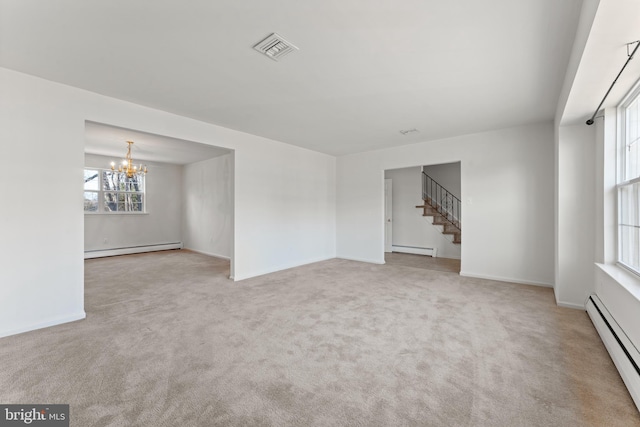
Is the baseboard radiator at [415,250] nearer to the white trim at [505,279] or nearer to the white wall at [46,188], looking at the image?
the white trim at [505,279]

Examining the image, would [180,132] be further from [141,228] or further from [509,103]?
[141,228]

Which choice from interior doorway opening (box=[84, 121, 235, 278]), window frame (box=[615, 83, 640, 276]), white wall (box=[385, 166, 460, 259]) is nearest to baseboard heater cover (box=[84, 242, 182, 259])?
interior doorway opening (box=[84, 121, 235, 278])

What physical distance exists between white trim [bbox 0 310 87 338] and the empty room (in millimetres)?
16

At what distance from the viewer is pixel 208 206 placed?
747 cm

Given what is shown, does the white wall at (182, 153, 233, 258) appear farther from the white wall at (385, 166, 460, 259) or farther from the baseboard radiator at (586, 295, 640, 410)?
the baseboard radiator at (586, 295, 640, 410)

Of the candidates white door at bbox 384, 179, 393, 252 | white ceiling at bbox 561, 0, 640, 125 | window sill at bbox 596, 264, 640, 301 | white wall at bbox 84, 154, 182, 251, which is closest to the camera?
white ceiling at bbox 561, 0, 640, 125

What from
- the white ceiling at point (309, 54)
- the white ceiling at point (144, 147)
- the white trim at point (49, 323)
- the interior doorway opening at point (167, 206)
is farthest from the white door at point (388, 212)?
the white trim at point (49, 323)

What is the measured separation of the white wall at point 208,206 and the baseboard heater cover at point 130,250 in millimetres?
411

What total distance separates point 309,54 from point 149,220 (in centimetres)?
741

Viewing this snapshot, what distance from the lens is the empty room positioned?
1.77 meters

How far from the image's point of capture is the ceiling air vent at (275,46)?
2.15 metres

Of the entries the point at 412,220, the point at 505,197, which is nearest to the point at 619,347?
the point at 505,197

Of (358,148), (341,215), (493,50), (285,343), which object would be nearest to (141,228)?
(341,215)

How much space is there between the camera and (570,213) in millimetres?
3289
